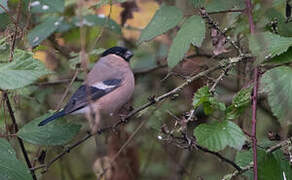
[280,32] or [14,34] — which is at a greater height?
[14,34]

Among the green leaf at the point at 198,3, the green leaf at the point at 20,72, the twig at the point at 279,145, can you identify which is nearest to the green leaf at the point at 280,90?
the twig at the point at 279,145

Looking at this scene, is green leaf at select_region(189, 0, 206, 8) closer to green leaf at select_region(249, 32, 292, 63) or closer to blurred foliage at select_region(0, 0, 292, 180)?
blurred foliage at select_region(0, 0, 292, 180)

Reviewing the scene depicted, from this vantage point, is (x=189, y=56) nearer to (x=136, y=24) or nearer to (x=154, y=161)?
(x=136, y=24)

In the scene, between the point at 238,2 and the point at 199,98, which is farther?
the point at 238,2

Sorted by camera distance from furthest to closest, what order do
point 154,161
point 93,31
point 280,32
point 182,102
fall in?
Answer: point 154,161 < point 182,102 < point 93,31 < point 280,32

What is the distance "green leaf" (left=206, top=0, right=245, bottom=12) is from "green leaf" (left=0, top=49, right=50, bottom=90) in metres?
0.97

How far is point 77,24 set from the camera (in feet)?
12.1

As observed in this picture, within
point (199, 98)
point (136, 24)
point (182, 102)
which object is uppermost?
point (199, 98)

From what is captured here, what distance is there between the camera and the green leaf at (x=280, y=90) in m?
1.96

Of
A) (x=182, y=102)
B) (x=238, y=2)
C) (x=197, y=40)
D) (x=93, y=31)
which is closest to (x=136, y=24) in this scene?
(x=93, y=31)

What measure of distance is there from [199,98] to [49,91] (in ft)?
7.06

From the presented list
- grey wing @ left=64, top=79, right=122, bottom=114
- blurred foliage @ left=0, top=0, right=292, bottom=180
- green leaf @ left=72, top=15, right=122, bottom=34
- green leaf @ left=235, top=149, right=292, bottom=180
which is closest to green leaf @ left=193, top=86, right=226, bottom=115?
blurred foliage @ left=0, top=0, right=292, bottom=180

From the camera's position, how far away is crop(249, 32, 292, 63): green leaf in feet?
6.60

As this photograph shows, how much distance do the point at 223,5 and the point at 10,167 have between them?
1.35m
